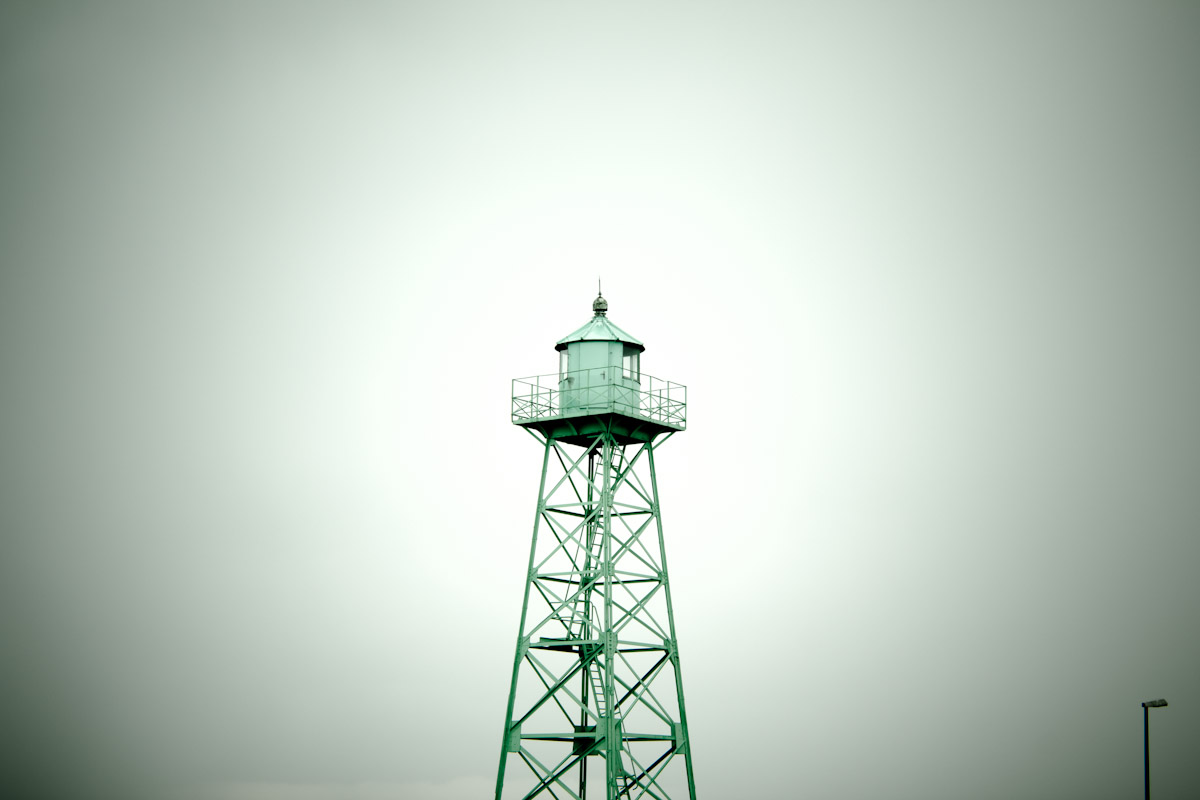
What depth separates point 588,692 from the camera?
40.6 meters

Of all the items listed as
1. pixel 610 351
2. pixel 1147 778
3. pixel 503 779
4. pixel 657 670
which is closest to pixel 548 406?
pixel 610 351

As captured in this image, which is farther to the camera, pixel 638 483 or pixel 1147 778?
pixel 638 483

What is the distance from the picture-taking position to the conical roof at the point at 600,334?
41375 mm

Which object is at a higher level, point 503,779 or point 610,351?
point 610,351

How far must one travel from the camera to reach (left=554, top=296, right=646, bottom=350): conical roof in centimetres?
4138

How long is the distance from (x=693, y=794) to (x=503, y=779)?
599 centimetres

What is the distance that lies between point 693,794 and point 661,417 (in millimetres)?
11941

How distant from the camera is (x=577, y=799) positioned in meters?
38.9

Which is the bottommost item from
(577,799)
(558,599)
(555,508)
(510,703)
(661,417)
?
(577,799)

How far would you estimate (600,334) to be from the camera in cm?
4150

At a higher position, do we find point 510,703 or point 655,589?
point 655,589

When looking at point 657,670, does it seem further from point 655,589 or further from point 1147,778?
point 1147,778

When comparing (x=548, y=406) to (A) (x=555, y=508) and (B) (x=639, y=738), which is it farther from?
(B) (x=639, y=738)

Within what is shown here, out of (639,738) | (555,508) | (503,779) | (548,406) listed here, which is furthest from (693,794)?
(548,406)
